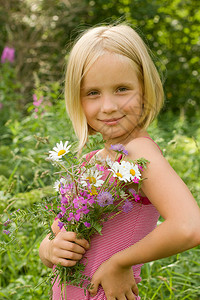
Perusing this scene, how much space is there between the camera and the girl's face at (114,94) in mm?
1341

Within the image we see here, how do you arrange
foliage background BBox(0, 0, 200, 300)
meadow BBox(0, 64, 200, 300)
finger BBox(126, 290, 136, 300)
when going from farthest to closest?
foliage background BBox(0, 0, 200, 300) < meadow BBox(0, 64, 200, 300) < finger BBox(126, 290, 136, 300)

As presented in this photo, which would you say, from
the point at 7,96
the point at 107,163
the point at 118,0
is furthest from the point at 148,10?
the point at 107,163

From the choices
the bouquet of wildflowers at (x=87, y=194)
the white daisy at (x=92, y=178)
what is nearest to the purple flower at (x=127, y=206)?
the bouquet of wildflowers at (x=87, y=194)

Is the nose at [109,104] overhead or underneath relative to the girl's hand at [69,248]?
overhead

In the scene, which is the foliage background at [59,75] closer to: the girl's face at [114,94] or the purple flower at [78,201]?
the girl's face at [114,94]

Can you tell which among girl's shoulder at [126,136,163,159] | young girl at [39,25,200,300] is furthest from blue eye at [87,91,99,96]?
girl's shoulder at [126,136,163,159]

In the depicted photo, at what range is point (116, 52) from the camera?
4.49 feet

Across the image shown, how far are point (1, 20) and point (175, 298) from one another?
577 centimetres

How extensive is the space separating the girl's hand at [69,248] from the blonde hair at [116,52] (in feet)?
1.60

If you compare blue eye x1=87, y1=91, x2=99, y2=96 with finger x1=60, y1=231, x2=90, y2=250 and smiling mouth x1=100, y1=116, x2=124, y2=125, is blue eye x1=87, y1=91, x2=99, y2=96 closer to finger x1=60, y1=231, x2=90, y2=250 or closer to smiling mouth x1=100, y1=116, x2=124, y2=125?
smiling mouth x1=100, y1=116, x2=124, y2=125

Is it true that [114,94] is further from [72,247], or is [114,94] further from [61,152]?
[72,247]

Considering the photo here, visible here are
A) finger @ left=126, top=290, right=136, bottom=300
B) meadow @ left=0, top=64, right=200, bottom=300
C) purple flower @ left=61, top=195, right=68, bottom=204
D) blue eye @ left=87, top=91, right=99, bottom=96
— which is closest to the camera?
purple flower @ left=61, top=195, right=68, bottom=204

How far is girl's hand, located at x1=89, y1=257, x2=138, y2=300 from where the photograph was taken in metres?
1.23

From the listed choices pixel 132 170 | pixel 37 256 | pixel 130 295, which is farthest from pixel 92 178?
pixel 37 256
